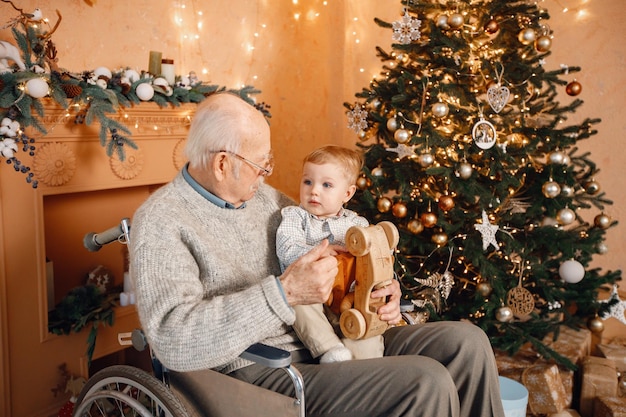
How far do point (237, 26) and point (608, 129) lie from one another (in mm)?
2362

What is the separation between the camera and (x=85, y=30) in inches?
106

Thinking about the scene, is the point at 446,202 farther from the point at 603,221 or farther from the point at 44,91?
the point at 44,91

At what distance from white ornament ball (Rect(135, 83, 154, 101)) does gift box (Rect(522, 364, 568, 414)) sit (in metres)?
2.13

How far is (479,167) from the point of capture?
8.66ft

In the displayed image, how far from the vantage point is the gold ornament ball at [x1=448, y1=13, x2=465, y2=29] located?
97.6 inches

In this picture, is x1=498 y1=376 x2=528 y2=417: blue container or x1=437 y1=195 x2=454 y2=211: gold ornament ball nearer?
x1=498 y1=376 x2=528 y2=417: blue container

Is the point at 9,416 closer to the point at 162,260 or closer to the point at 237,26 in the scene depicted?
the point at 162,260

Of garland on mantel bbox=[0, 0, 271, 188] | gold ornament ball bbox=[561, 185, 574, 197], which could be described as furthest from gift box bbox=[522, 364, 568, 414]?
garland on mantel bbox=[0, 0, 271, 188]

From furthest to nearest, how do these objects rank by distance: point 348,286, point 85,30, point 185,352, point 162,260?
point 85,30 → point 348,286 → point 162,260 → point 185,352

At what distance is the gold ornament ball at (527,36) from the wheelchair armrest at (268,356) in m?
1.91

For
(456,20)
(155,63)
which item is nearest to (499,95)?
(456,20)

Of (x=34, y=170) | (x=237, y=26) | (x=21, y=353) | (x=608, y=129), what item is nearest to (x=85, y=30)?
(x=34, y=170)

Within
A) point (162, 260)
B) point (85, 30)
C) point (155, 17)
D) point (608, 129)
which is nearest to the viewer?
point (162, 260)

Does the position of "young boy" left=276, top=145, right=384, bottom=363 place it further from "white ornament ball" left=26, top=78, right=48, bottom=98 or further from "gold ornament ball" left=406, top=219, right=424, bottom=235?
"white ornament ball" left=26, top=78, right=48, bottom=98
